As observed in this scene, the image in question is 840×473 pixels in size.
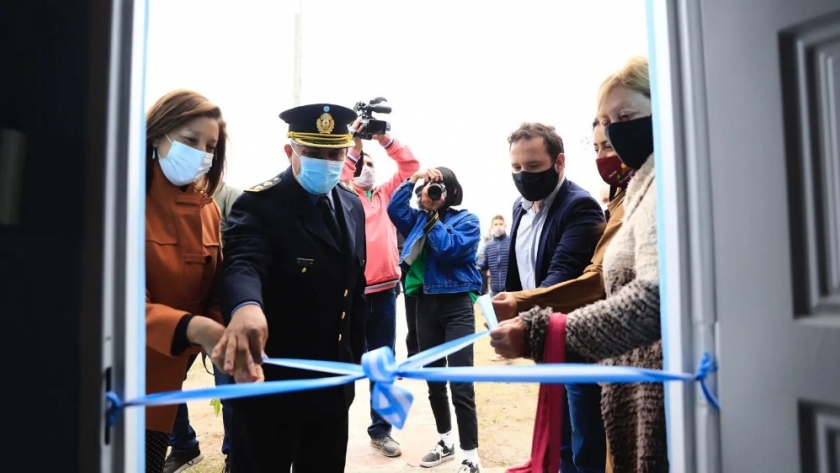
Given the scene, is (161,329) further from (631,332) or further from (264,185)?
(631,332)

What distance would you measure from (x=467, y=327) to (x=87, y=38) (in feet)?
8.19

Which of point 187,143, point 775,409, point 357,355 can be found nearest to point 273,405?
point 357,355

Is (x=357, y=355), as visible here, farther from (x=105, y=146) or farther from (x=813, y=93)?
(x=813, y=93)

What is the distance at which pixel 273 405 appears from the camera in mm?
1606

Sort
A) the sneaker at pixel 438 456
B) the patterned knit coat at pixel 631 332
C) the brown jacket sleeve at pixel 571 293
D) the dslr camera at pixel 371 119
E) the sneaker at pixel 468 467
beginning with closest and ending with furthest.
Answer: the patterned knit coat at pixel 631 332 → the brown jacket sleeve at pixel 571 293 → the dslr camera at pixel 371 119 → the sneaker at pixel 468 467 → the sneaker at pixel 438 456

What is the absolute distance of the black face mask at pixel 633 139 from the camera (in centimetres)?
128

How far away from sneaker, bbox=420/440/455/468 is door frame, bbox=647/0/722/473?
2.36 metres

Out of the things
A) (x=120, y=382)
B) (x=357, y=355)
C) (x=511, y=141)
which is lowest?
(x=357, y=355)

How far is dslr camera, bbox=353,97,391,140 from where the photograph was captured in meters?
2.71

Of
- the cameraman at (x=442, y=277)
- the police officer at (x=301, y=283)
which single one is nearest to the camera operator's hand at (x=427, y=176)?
the cameraman at (x=442, y=277)

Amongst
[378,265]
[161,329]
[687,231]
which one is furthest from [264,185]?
[378,265]

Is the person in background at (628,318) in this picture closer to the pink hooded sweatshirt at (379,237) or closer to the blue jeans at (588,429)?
the blue jeans at (588,429)

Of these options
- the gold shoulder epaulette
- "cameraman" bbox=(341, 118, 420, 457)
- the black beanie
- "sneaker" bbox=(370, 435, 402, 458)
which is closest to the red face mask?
the gold shoulder epaulette

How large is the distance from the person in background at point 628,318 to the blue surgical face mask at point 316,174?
829mm
